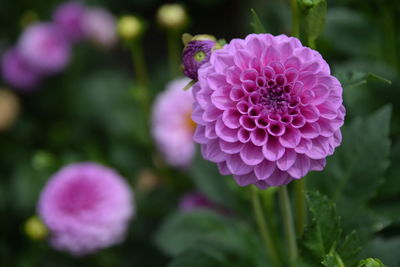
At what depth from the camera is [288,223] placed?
834 millimetres

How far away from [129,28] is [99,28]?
0.61 m

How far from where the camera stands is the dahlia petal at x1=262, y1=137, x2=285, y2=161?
25.3 inches

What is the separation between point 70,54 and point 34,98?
22 cm

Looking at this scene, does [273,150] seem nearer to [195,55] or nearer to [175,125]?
[195,55]

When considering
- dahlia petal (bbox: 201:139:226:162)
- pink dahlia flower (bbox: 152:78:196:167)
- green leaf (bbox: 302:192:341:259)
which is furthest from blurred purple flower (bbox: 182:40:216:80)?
pink dahlia flower (bbox: 152:78:196:167)

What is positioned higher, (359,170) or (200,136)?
(200,136)

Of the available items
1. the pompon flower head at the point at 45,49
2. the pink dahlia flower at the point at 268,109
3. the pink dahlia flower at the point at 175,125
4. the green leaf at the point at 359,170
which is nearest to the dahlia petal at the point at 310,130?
the pink dahlia flower at the point at 268,109

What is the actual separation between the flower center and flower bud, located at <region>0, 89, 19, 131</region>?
4.01 ft

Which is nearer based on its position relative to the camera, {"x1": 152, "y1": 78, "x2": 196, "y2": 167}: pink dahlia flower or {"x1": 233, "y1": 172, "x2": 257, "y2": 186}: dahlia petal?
{"x1": 233, "y1": 172, "x2": 257, "y2": 186}: dahlia petal

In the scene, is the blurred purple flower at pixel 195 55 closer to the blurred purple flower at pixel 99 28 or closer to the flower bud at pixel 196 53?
the flower bud at pixel 196 53

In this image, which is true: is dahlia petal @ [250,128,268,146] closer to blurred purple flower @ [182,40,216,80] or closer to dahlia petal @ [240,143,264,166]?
dahlia petal @ [240,143,264,166]

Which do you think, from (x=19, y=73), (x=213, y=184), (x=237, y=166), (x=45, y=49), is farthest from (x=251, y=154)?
(x=19, y=73)

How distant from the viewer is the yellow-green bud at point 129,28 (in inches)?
53.9

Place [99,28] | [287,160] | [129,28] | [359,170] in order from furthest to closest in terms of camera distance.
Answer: [99,28]
[129,28]
[359,170]
[287,160]
